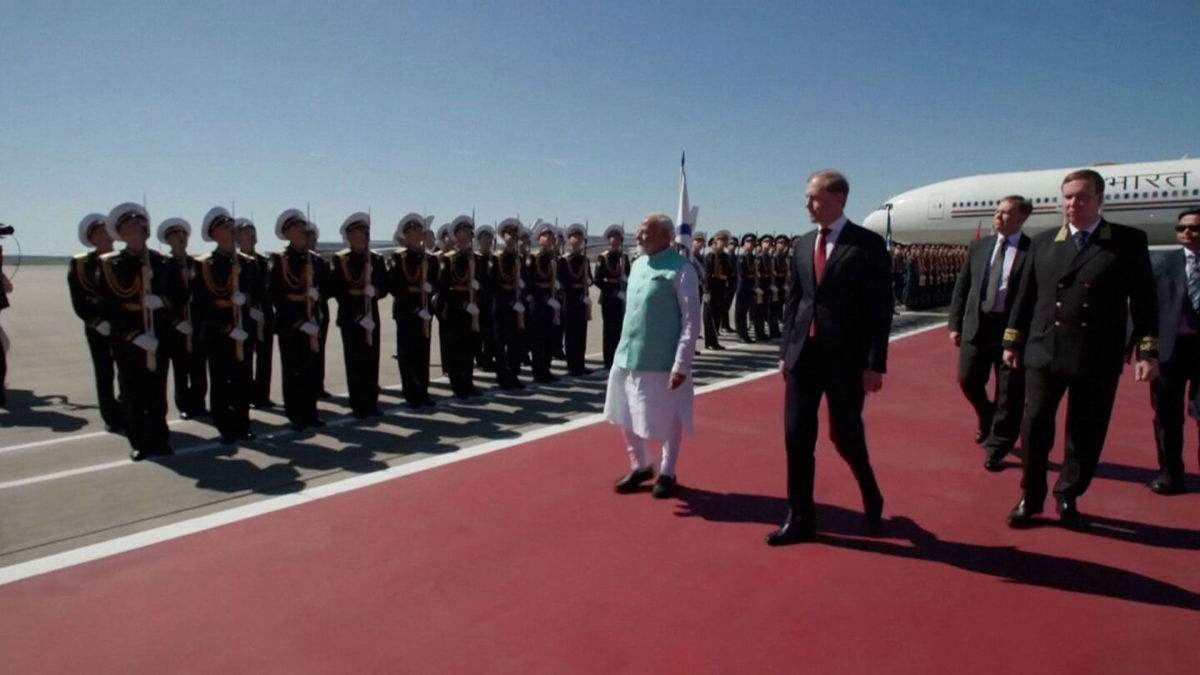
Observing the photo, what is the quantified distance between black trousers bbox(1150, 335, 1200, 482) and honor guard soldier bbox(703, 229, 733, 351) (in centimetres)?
855

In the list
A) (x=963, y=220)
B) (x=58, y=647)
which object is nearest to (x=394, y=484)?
(x=58, y=647)

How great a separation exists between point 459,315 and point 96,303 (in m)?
3.48

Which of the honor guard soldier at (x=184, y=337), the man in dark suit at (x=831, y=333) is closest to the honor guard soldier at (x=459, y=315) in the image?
the honor guard soldier at (x=184, y=337)

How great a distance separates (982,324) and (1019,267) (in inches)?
19.2

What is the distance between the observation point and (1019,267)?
541 cm

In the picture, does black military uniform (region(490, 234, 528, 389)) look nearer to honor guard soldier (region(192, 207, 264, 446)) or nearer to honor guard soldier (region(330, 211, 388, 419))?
honor guard soldier (region(330, 211, 388, 419))

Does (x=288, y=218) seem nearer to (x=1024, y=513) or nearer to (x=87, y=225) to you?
(x=87, y=225)

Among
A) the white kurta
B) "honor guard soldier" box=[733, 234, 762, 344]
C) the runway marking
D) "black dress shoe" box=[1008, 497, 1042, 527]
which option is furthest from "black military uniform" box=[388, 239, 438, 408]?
"honor guard soldier" box=[733, 234, 762, 344]

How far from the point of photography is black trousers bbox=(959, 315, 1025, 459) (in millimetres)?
5542

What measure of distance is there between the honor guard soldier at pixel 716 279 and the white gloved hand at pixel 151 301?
29.8ft

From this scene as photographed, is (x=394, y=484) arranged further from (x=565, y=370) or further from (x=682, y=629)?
(x=565, y=370)

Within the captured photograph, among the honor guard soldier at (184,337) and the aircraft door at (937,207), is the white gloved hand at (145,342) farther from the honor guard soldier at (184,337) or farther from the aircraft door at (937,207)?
the aircraft door at (937,207)

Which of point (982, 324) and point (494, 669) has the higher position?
point (982, 324)

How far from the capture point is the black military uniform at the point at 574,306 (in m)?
10.4
